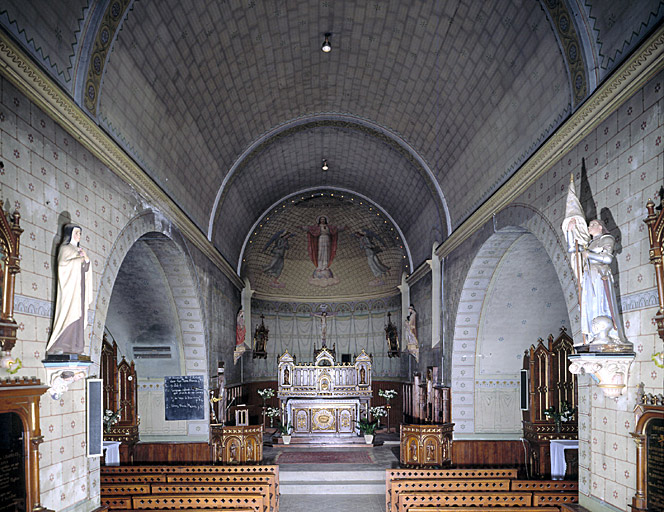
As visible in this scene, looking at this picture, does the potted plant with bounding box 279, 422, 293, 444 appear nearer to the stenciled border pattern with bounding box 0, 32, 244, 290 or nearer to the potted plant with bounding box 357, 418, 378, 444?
the potted plant with bounding box 357, 418, 378, 444

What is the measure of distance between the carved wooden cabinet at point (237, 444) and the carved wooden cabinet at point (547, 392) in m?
6.45

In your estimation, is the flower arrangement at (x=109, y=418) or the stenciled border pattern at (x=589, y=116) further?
the flower arrangement at (x=109, y=418)

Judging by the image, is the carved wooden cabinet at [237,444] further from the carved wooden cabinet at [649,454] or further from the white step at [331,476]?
the carved wooden cabinet at [649,454]

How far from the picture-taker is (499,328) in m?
14.7

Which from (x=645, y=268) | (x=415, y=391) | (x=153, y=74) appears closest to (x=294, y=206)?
(x=415, y=391)

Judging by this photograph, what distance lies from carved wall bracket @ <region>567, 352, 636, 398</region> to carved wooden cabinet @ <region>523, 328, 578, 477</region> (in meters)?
6.19

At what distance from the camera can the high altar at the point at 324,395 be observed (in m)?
19.7

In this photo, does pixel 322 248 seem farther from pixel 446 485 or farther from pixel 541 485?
pixel 541 485

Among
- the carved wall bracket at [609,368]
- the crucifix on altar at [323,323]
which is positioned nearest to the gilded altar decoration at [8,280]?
the carved wall bracket at [609,368]

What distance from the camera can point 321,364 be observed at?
72.2 ft

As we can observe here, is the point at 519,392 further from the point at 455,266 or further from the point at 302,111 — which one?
the point at 302,111

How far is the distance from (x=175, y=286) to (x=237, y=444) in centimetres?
426

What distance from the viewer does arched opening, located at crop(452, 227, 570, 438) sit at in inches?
530

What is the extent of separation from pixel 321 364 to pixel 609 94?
16164mm
